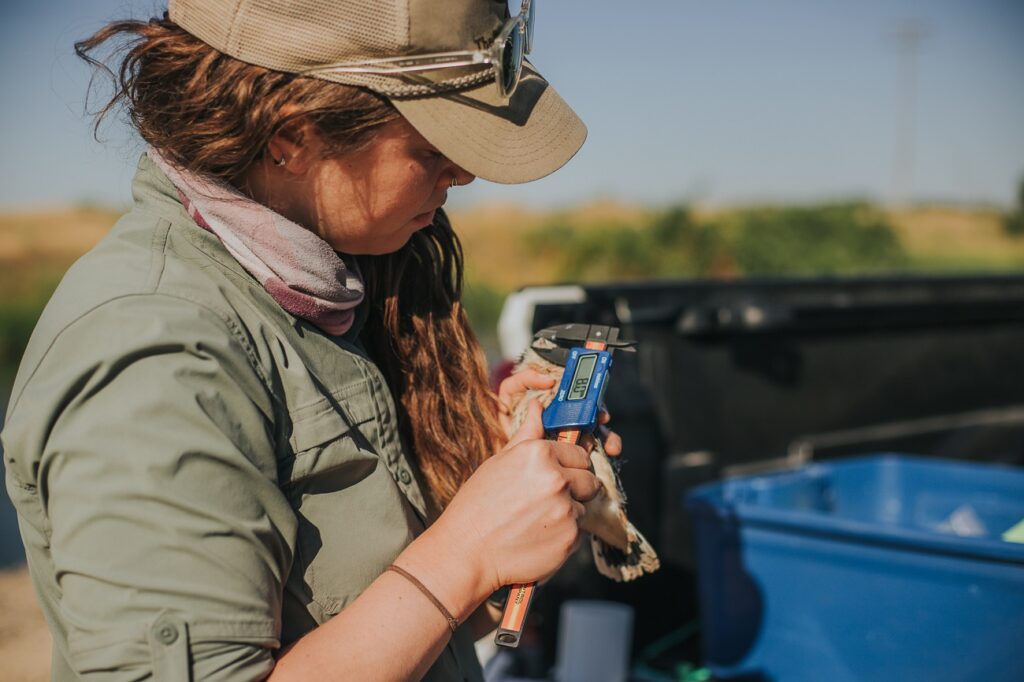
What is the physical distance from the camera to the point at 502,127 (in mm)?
1133

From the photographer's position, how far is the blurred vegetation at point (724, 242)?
65.5 feet

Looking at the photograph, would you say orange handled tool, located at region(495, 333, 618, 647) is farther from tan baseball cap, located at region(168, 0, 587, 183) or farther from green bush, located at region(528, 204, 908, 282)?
green bush, located at region(528, 204, 908, 282)

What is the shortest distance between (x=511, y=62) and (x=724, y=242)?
2058 cm

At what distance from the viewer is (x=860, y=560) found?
6.31ft

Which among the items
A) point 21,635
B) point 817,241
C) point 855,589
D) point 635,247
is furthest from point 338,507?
point 817,241

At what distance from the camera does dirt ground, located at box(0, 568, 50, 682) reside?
13.1 ft

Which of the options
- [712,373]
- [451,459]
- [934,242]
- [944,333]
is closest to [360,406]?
[451,459]

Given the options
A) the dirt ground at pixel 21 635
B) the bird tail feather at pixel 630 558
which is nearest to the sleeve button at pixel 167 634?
the bird tail feather at pixel 630 558

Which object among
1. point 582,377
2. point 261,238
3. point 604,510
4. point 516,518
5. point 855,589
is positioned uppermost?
point 261,238

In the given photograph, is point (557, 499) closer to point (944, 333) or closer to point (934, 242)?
point (944, 333)

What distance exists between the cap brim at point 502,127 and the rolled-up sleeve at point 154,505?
37 centimetres

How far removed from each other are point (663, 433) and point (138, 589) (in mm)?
1889

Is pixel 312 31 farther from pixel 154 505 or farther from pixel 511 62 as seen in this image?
pixel 154 505

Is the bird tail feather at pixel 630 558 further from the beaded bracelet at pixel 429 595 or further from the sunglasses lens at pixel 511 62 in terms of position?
the sunglasses lens at pixel 511 62
